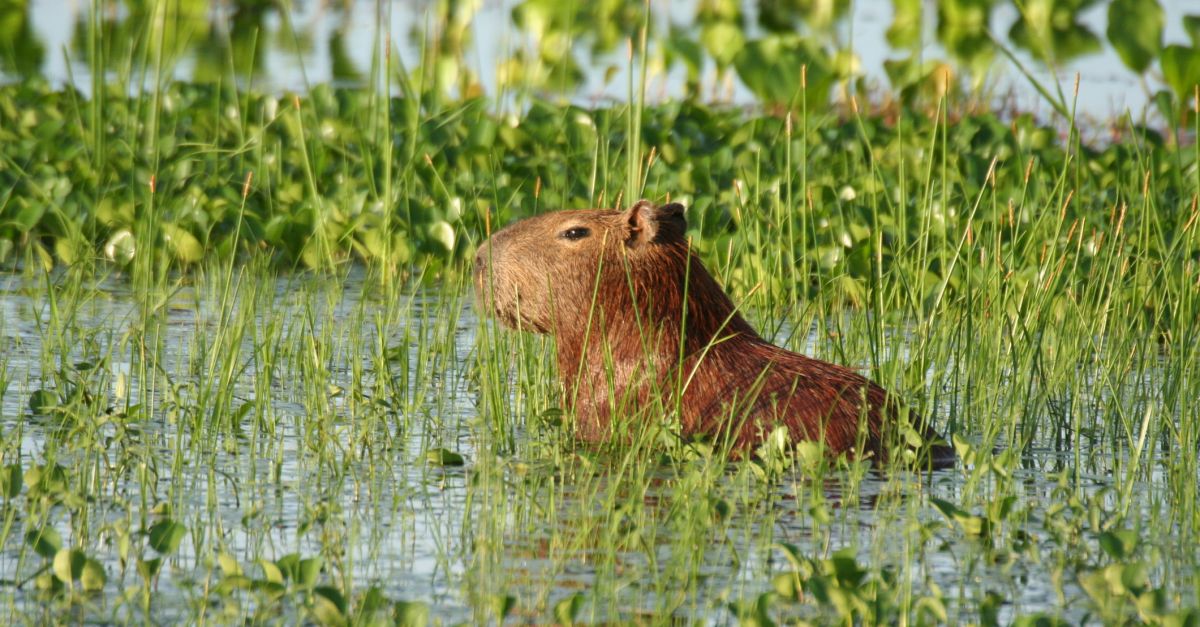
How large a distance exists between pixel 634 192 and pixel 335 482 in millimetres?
1965

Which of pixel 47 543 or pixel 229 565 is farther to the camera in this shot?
pixel 47 543

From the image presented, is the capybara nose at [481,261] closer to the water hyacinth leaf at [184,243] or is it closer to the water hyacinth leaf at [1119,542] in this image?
the water hyacinth leaf at [184,243]

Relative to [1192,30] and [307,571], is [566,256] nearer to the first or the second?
[307,571]

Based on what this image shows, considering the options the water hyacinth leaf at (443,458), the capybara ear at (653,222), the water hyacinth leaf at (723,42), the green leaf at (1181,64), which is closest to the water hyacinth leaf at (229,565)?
the water hyacinth leaf at (443,458)

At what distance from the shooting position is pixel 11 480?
4.00m

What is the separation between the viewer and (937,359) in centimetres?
551

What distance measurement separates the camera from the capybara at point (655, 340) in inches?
192

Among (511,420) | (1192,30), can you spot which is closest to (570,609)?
(511,420)

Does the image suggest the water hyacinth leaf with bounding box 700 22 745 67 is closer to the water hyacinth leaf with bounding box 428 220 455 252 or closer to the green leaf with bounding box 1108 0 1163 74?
the green leaf with bounding box 1108 0 1163 74

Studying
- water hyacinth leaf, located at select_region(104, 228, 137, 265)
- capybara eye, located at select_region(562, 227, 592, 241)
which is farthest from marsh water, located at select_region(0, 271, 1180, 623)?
water hyacinth leaf, located at select_region(104, 228, 137, 265)

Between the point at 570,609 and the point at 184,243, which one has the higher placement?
the point at 184,243

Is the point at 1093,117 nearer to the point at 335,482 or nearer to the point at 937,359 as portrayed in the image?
the point at 937,359

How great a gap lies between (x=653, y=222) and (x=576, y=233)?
10.5 inches

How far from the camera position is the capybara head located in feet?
17.6
